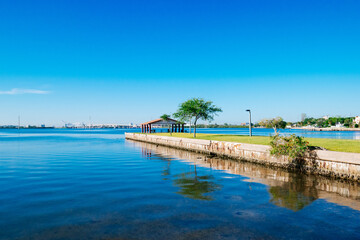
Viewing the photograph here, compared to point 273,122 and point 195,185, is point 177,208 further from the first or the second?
point 273,122

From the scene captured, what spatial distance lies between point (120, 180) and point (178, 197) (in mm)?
4804

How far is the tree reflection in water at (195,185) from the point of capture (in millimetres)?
10289

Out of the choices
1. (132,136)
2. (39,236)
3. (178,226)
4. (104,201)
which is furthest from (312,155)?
(132,136)

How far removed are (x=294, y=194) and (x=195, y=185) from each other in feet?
15.5

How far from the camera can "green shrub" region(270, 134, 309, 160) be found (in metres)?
15.9

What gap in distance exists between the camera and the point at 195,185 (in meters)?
12.2

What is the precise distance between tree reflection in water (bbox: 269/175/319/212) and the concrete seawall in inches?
86.2

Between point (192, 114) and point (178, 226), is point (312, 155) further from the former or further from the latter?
point (192, 114)

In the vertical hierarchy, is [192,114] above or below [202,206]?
above

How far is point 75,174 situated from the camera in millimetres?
15047

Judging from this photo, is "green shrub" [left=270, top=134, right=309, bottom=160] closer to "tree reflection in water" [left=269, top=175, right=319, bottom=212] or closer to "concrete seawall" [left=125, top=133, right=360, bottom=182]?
"concrete seawall" [left=125, top=133, right=360, bottom=182]

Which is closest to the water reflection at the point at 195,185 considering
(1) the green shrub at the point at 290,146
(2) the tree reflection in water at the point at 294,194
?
(2) the tree reflection in water at the point at 294,194

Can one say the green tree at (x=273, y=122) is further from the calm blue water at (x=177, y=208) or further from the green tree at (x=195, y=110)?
the calm blue water at (x=177, y=208)

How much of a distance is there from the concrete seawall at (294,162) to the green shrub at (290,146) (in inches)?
21.3
